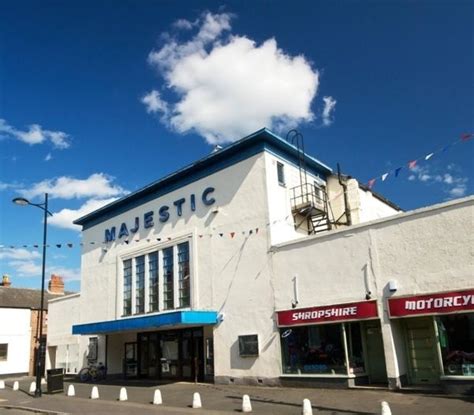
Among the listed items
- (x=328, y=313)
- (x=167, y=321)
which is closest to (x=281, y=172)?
(x=328, y=313)

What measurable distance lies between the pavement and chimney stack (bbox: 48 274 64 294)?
20.4m

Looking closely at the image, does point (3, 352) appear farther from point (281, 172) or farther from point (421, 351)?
point (421, 351)

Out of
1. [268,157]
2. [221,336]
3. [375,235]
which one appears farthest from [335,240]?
[221,336]

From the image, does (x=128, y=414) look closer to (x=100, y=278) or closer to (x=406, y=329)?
(x=406, y=329)

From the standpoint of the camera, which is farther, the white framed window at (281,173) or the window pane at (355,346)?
the white framed window at (281,173)

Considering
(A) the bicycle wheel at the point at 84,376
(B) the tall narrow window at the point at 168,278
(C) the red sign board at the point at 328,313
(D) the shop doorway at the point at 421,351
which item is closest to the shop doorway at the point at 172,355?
(B) the tall narrow window at the point at 168,278

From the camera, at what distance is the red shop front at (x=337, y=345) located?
50.1 ft

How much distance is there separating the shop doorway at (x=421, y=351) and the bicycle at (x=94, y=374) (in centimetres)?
1617

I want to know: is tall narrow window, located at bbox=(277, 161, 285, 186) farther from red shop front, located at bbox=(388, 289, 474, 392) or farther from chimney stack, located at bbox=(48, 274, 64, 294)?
chimney stack, located at bbox=(48, 274, 64, 294)

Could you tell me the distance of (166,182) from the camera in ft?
74.5

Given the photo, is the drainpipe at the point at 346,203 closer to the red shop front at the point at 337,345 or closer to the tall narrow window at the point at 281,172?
the tall narrow window at the point at 281,172

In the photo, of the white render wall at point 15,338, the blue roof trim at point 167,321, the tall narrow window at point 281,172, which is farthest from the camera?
the white render wall at point 15,338

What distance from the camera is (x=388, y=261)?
14789 millimetres

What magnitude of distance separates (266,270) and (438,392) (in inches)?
280
